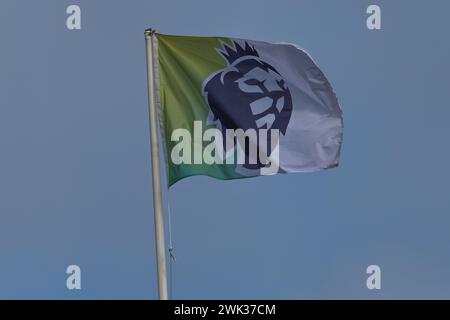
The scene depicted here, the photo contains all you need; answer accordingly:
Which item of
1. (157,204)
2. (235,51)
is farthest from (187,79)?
(157,204)

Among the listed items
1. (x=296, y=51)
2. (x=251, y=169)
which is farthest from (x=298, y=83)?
(x=251, y=169)

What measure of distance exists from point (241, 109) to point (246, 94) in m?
0.46

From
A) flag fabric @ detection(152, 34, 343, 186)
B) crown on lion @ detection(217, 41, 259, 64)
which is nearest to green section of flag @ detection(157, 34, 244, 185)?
flag fabric @ detection(152, 34, 343, 186)

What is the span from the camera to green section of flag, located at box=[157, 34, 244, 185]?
83.7ft

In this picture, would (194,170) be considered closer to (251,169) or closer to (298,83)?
(251,169)

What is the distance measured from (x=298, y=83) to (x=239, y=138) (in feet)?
7.63

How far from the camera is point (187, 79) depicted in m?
25.9

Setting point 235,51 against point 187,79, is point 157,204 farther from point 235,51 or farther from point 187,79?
point 235,51

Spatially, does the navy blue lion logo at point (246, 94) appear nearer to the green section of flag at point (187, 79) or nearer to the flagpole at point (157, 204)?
the green section of flag at point (187, 79)

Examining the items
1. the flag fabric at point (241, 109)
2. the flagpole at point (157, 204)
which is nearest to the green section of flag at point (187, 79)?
the flag fabric at point (241, 109)

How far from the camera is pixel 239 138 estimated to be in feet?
85.3

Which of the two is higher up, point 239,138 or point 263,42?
point 263,42

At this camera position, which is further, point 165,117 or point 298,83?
point 298,83

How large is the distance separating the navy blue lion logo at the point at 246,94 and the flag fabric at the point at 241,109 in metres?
0.02
